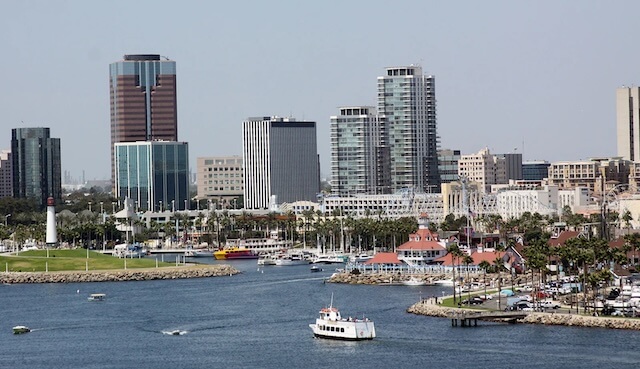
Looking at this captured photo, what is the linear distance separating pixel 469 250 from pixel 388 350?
2095 inches

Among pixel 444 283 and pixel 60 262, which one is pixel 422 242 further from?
pixel 60 262

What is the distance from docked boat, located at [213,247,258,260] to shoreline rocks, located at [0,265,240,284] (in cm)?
3638

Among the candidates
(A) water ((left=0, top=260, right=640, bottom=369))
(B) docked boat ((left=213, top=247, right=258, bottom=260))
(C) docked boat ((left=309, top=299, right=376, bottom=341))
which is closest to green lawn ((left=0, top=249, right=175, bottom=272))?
(B) docked boat ((left=213, top=247, right=258, bottom=260))

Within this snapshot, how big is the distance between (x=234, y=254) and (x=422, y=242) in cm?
5263

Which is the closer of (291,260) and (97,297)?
(97,297)

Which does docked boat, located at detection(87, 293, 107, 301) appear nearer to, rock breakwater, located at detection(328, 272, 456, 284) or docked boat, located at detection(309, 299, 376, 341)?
rock breakwater, located at detection(328, 272, 456, 284)

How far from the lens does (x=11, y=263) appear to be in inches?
6245

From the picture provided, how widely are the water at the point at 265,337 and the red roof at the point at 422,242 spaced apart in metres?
13.9

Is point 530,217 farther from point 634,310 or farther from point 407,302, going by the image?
point 634,310

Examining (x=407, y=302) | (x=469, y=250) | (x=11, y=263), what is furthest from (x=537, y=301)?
(x=11, y=263)

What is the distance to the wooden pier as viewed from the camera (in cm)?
9525

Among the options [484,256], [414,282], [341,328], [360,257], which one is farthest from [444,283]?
[360,257]

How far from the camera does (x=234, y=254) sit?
192500 mm

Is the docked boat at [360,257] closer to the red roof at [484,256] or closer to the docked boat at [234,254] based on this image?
the docked boat at [234,254]
